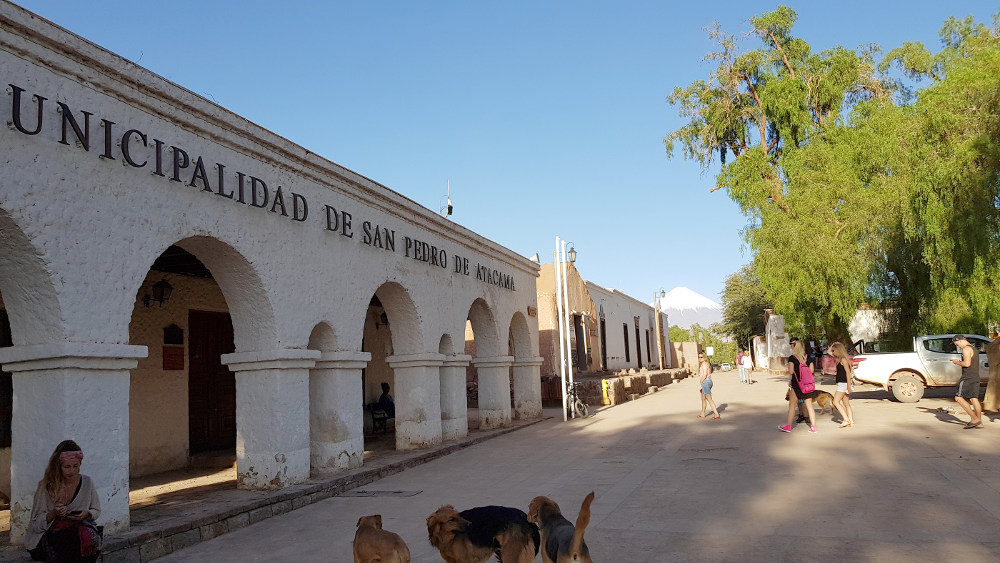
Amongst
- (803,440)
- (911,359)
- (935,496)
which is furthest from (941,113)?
(935,496)

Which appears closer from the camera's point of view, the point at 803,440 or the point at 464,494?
the point at 464,494

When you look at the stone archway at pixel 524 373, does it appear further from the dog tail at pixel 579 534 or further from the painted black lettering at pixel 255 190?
the dog tail at pixel 579 534

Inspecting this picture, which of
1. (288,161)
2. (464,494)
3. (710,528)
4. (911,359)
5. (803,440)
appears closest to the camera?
(710,528)

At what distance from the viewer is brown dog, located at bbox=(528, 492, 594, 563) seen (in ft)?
12.9

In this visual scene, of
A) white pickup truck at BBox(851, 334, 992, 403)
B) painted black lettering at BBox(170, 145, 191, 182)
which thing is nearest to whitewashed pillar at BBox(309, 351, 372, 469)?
painted black lettering at BBox(170, 145, 191, 182)

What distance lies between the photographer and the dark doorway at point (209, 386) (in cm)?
1201

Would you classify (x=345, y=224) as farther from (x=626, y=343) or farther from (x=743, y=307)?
(x=743, y=307)

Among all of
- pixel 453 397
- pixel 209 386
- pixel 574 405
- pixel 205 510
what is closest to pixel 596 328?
pixel 574 405

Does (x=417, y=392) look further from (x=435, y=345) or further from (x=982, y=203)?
(x=982, y=203)

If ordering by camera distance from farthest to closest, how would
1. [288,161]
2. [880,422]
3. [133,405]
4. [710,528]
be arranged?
→ [880,422] → [133,405] → [288,161] → [710,528]

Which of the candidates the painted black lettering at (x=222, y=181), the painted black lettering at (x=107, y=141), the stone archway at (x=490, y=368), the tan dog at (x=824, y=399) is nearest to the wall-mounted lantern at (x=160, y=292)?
the painted black lettering at (x=222, y=181)

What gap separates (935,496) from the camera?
7004 millimetres

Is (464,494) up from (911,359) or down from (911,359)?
down

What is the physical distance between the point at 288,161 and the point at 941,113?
14253 millimetres
